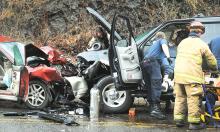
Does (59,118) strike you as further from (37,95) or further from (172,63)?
(172,63)

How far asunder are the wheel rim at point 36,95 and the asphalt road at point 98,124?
77cm

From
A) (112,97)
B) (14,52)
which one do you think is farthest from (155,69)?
(14,52)

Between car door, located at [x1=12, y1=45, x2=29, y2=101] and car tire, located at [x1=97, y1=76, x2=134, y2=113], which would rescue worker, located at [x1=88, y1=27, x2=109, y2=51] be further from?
car door, located at [x1=12, y1=45, x2=29, y2=101]

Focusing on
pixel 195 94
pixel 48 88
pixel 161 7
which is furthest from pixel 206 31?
pixel 161 7

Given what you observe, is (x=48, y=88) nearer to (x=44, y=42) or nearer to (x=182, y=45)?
(x=182, y=45)

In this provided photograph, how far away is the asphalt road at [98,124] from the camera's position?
1012 centimetres

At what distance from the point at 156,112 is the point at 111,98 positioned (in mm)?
1241

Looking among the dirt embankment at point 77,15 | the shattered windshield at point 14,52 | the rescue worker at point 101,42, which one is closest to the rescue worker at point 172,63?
the rescue worker at point 101,42

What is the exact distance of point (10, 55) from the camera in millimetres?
12789

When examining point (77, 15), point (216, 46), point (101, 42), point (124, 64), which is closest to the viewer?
point (216, 46)

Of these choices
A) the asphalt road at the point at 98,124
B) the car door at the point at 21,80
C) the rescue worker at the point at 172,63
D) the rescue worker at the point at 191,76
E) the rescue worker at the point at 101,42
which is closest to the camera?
the rescue worker at the point at 191,76

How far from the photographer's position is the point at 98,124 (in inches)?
424

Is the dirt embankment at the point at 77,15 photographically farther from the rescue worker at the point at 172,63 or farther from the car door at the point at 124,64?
the car door at the point at 124,64

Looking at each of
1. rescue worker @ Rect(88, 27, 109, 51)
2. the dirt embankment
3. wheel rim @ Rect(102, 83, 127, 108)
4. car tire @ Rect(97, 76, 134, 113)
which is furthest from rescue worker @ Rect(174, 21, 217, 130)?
the dirt embankment
